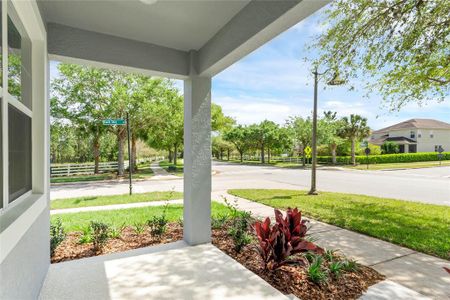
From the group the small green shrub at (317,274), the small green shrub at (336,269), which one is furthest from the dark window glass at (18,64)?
the small green shrub at (336,269)

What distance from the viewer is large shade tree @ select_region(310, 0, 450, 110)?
16.0 feet

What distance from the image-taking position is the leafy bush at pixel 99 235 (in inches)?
150

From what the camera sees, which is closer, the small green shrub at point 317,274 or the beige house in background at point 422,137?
the small green shrub at point 317,274

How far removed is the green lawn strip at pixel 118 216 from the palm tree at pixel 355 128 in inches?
1115

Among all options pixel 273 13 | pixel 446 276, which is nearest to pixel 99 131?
pixel 273 13

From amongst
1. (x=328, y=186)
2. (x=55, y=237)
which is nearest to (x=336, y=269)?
(x=55, y=237)

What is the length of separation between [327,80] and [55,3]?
5828 mm

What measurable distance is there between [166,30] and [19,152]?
218cm

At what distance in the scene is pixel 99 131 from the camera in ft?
51.2

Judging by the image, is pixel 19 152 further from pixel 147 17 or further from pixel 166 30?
pixel 166 30

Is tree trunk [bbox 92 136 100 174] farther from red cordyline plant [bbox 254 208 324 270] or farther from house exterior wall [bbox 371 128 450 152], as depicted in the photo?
house exterior wall [bbox 371 128 450 152]

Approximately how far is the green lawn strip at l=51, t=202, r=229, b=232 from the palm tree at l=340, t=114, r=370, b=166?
28.3m

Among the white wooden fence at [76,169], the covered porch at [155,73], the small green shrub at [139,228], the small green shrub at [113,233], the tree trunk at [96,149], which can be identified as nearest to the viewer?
the covered porch at [155,73]

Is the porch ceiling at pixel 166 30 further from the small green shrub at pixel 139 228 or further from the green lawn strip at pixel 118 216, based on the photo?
the green lawn strip at pixel 118 216
